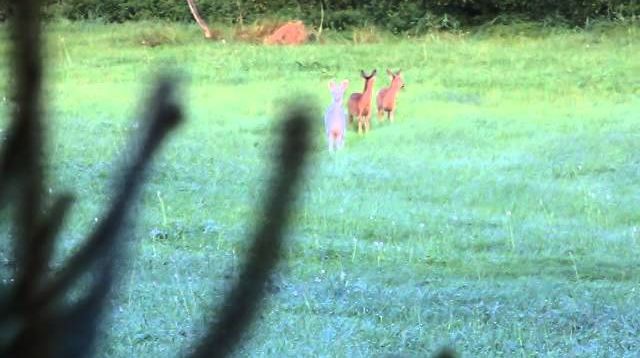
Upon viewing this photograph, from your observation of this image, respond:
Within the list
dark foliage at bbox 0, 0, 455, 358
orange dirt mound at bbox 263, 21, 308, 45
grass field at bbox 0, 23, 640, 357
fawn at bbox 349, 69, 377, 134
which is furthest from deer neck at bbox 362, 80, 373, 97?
dark foliage at bbox 0, 0, 455, 358

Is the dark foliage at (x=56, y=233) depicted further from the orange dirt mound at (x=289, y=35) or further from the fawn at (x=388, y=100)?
the orange dirt mound at (x=289, y=35)

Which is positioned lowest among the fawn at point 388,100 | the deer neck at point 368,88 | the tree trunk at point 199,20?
the tree trunk at point 199,20

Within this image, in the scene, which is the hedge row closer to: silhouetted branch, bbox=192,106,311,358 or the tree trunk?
the tree trunk

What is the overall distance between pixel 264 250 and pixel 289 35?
14.8 ft

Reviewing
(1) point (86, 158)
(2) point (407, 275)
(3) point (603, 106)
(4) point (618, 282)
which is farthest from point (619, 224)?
(1) point (86, 158)

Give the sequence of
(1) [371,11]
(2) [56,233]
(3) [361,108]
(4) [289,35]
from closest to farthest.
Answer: (2) [56,233]
(3) [361,108]
(4) [289,35]
(1) [371,11]

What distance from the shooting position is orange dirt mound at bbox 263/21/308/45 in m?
4.89

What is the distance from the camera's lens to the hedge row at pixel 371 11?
498 cm

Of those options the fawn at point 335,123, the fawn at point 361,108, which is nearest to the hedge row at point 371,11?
the fawn at point 361,108

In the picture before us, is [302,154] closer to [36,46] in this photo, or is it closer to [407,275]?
[36,46]

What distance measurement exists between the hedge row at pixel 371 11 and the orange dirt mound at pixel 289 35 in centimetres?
17

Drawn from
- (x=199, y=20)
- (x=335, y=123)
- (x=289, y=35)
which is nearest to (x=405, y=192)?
(x=335, y=123)

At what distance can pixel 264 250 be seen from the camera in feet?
1.62

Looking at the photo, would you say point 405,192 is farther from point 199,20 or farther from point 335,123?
point 199,20
